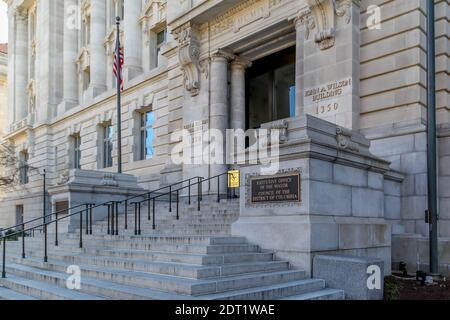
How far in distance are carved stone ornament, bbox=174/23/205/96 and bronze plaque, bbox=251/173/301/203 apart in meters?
10.4

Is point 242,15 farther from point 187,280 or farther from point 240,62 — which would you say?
point 187,280

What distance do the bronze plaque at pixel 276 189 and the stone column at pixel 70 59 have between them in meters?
28.3

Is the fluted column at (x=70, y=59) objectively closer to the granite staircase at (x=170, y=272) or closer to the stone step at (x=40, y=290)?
the granite staircase at (x=170, y=272)

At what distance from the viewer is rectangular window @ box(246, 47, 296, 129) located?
20.4 metres

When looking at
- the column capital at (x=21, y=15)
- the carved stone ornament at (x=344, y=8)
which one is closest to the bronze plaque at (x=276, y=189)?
the carved stone ornament at (x=344, y=8)

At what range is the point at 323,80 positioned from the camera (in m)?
14.4

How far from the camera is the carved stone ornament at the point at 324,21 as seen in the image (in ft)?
46.8

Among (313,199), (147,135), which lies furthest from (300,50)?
(147,135)

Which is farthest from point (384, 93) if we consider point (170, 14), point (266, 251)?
point (170, 14)

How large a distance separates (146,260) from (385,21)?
31.8 feet

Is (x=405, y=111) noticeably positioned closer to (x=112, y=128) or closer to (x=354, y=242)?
(x=354, y=242)

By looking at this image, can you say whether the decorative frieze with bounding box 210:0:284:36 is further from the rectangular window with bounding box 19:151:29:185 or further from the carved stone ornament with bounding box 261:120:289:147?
the rectangular window with bounding box 19:151:29:185

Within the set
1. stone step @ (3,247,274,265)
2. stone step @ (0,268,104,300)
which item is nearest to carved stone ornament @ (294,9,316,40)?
stone step @ (3,247,274,265)

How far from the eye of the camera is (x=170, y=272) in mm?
8000
